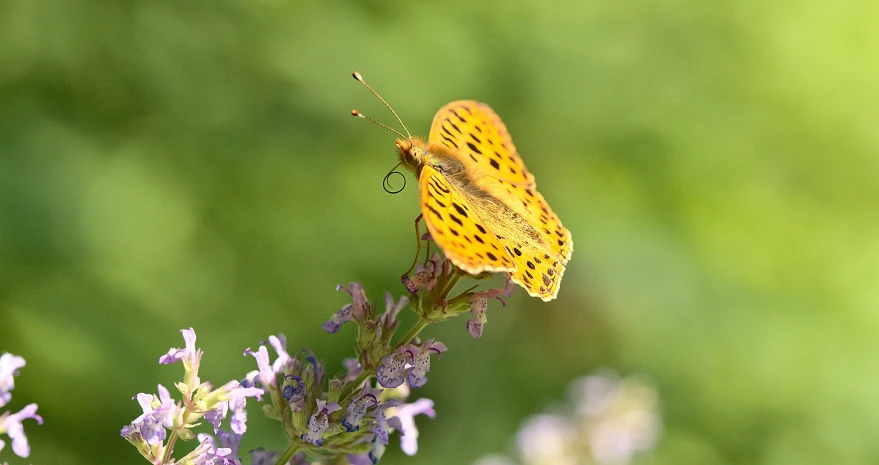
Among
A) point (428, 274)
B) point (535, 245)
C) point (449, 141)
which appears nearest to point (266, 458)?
point (428, 274)

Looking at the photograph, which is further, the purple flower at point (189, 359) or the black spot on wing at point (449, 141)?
the black spot on wing at point (449, 141)

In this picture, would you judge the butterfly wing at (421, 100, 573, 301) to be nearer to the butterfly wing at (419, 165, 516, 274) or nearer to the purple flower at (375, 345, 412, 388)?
the butterfly wing at (419, 165, 516, 274)

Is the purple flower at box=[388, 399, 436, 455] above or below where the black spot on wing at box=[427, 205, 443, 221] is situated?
below

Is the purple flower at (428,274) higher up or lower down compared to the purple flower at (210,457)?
higher up

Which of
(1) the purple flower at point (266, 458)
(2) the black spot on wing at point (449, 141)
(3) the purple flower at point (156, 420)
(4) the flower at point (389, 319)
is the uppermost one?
(2) the black spot on wing at point (449, 141)

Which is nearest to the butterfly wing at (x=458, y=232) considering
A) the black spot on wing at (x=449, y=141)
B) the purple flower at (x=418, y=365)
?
the purple flower at (x=418, y=365)

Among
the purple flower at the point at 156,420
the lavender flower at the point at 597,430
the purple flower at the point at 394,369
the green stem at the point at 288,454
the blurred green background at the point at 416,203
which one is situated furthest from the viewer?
the blurred green background at the point at 416,203

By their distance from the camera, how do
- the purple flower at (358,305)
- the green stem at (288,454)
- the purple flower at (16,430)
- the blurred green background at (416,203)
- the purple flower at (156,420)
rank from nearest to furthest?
the purple flower at (16,430) < the purple flower at (156,420) < the green stem at (288,454) < the purple flower at (358,305) < the blurred green background at (416,203)

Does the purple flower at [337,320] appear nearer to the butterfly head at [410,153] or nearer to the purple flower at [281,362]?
the purple flower at [281,362]

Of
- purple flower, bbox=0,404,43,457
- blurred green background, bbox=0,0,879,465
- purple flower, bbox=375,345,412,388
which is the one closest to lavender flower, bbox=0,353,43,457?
purple flower, bbox=0,404,43,457
